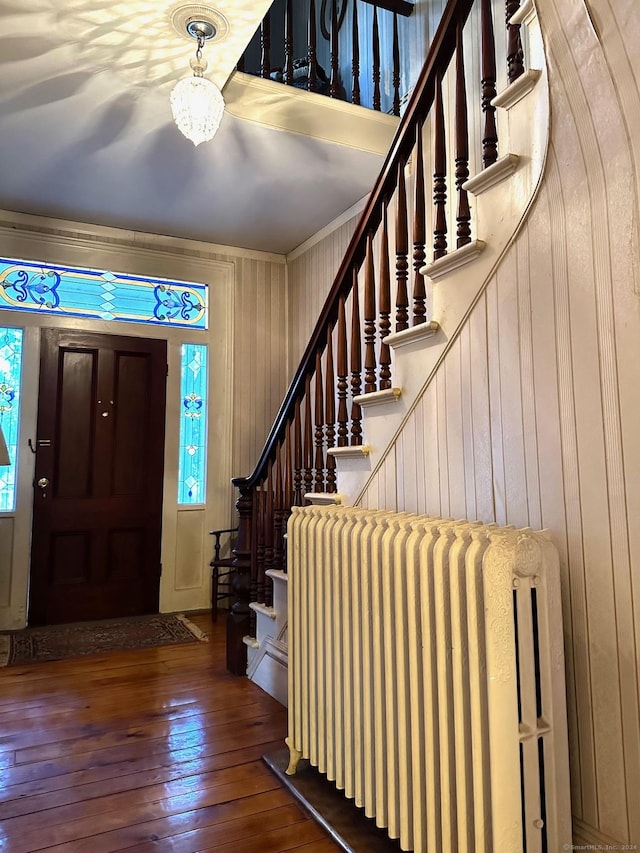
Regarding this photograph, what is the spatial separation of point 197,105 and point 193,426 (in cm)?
266

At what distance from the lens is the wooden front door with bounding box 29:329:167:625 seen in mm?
4121

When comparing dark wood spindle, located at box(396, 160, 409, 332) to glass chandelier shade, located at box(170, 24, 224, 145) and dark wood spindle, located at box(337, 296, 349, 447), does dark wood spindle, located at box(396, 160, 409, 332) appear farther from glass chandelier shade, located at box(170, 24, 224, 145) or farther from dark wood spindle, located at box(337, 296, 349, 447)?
glass chandelier shade, located at box(170, 24, 224, 145)

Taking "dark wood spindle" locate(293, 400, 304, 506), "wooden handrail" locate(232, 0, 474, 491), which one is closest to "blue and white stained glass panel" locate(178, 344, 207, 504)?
"wooden handrail" locate(232, 0, 474, 491)

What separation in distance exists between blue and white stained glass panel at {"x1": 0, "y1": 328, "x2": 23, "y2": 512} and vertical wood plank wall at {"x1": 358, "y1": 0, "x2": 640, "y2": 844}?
3.64 m

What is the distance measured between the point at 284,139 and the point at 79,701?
3.20 m

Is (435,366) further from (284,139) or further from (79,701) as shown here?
(79,701)

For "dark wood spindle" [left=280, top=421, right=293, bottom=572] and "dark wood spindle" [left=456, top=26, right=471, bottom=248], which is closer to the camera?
"dark wood spindle" [left=456, top=26, right=471, bottom=248]

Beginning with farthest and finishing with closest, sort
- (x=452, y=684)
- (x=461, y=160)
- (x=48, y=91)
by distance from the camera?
1. (x=48, y=91)
2. (x=461, y=160)
3. (x=452, y=684)

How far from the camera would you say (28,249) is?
4.19 m

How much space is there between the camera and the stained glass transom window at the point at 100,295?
4176mm

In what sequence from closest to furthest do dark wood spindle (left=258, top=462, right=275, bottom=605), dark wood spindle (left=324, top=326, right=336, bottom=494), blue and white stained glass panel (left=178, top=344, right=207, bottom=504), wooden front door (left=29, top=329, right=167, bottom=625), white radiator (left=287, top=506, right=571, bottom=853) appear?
1. white radiator (left=287, top=506, right=571, bottom=853)
2. dark wood spindle (left=324, top=326, right=336, bottom=494)
3. dark wood spindle (left=258, top=462, right=275, bottom=605)
4. wooden front door (left=29, top=329, right=167, bottom=625)
5. blue and white stained glass panel (left=178, top=344, right=207, bottom=504)

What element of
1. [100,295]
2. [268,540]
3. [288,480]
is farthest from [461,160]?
[100,295]

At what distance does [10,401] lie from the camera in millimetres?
4078

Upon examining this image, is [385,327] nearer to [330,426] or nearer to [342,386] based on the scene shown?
[342,386]
